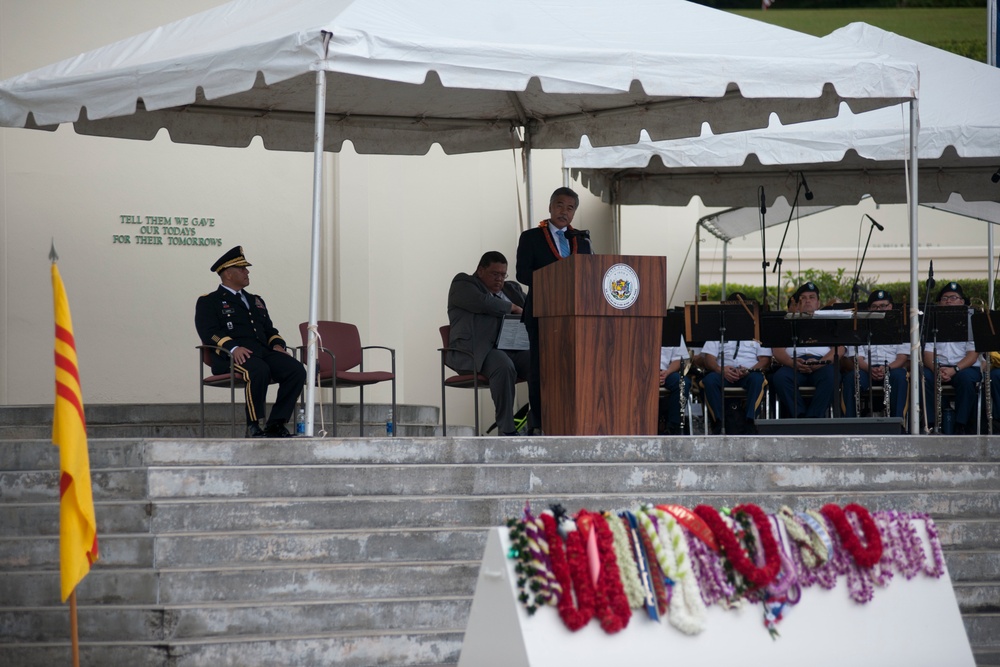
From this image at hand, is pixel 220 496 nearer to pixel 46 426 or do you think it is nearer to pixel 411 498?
pixel 411 498

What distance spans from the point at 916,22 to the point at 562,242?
21.0 meters

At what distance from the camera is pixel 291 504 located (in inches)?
253

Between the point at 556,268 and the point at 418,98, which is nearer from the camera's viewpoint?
the point at 556,268

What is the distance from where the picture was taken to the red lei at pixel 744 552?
14.7 ft

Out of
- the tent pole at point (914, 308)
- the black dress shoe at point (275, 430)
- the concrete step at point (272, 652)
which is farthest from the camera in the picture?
the black dress shoe at point (275, 430)

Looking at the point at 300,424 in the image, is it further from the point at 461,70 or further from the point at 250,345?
the point at 461,70

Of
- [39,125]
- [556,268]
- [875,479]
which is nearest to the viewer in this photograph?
[875,479]

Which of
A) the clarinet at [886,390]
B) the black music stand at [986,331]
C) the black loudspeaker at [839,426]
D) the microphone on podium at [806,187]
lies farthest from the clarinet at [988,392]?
the microphone on podium at [806,187]

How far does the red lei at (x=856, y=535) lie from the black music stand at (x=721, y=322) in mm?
4773

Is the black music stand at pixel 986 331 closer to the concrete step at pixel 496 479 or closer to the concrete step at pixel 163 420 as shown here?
the concrete step at pixel 496 479

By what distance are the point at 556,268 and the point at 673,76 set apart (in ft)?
4.55

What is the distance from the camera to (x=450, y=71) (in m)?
7.57

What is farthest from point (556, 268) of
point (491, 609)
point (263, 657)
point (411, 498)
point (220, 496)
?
point (491, 609)

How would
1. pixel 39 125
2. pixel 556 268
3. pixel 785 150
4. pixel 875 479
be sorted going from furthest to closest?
pixel 785 150
pixel 39 125
pixel 556 268
pixel 875 479
